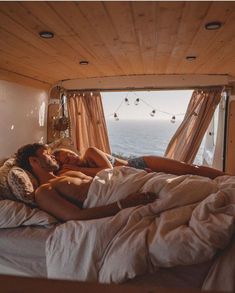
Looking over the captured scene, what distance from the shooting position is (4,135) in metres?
2.69

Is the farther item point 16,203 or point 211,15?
point 16,203

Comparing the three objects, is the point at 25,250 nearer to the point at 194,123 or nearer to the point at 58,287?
the point at 58,287

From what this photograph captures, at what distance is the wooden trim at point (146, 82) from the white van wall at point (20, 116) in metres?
0.42

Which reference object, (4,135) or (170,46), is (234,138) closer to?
(170,46)

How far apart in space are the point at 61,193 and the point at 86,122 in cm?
178

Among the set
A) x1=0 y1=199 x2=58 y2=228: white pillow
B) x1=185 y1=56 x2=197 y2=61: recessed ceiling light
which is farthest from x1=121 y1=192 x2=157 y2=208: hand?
x1=185 y1=56 x2=197 y2=61: recessed ceiling light

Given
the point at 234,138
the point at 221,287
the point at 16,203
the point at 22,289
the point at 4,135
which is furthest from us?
the point at 234,138

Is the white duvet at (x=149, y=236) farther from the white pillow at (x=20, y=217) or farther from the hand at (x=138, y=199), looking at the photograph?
the white pillow at (x=20, y=217)

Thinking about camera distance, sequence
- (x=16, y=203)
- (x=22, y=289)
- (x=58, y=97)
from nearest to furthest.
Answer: (x=22, y=289) → (x=16, y=203) → (x=58, y=97)

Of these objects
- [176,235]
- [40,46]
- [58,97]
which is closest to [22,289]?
[176,235]

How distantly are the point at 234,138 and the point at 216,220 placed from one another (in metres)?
2.02

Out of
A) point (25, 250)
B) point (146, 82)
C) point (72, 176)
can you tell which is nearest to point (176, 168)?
point (72, 176)

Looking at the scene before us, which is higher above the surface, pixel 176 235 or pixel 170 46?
pixel 170 46

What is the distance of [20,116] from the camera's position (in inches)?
117
